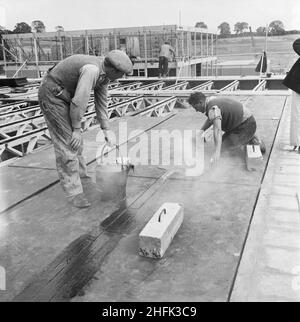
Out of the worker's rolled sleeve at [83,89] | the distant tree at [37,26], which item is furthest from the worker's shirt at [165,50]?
the worker's rolled sleeve at [83,89]

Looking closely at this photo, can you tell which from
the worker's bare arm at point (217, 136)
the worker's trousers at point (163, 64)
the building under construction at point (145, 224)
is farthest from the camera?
the worker's trousers at point (163, 64)

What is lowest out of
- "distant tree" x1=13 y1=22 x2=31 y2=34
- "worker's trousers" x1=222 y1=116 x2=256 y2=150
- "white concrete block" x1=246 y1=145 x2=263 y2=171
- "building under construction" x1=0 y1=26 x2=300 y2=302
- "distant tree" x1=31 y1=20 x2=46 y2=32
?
"building under construction" x1=0 y1=26 x2=300 y2=302

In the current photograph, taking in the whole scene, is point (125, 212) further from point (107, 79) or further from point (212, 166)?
point (212, 166)

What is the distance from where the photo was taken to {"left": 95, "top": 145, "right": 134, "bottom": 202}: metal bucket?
11.7 ft

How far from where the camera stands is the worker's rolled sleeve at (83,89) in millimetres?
3186

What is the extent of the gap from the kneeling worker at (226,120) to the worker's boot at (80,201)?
4.71ft

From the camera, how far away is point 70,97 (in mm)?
3529

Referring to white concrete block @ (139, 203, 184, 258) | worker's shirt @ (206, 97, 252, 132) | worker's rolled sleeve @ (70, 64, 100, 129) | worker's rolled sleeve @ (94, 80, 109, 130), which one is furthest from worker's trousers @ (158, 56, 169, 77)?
white concrete block @ (139, 203, 184, 258)

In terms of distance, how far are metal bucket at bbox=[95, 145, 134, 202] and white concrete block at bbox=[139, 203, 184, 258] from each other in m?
0.72

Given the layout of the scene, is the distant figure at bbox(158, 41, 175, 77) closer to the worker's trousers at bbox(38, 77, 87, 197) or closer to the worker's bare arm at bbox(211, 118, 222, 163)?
the worker's bare arm at bbox(211, 118, 222, 163)

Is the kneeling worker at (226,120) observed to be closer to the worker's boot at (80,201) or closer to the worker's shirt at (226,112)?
the worker's shirt at (226,112)

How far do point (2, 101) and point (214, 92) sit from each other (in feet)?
17.8

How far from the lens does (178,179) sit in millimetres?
4328
